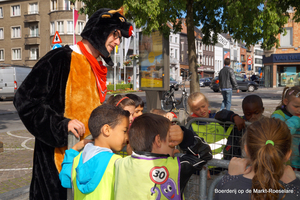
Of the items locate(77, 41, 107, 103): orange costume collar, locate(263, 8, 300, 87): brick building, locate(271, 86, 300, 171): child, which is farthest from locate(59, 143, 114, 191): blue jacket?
locate(263, 8, 300, 87): brick building

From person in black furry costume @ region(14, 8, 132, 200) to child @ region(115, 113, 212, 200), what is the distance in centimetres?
46

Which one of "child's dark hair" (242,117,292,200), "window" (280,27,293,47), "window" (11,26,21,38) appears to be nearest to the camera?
"child's dark hair" (242,117,292,200)

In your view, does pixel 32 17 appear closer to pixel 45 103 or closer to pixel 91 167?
pixel 45 103

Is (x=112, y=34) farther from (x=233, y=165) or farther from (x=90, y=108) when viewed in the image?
(x=233, y=165)

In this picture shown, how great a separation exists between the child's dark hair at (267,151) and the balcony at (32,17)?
44236mm

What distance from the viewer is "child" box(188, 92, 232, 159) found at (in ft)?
9.71

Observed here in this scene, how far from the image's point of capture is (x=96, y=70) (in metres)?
2.37

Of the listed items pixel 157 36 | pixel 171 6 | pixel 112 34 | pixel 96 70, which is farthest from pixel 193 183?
pixel 157 36

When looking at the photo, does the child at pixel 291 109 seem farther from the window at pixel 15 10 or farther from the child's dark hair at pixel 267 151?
the window at pixel 15 10

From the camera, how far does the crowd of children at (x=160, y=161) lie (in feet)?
5.38

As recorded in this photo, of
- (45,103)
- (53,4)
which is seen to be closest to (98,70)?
(45,103)

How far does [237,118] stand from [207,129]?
490 millimetres

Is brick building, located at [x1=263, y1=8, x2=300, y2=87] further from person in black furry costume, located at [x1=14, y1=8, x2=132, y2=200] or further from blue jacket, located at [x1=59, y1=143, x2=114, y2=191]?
blue jacket, located at [x1=59, y1=143, x2=114, y2=191]

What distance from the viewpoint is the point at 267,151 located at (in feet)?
5.38
